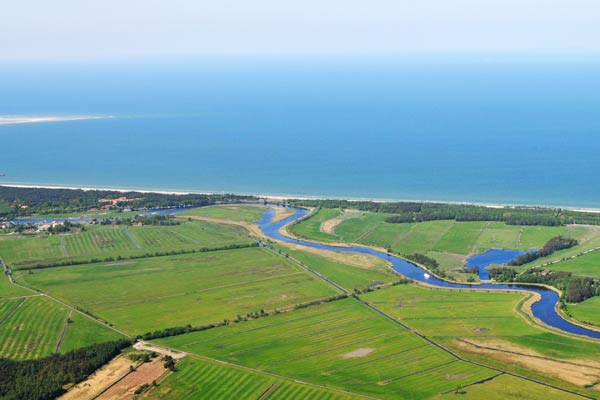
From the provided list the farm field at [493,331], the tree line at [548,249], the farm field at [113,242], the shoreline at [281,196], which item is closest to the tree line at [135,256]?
the farm field at [113,242]

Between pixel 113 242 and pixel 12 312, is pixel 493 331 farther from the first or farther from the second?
pixel 113 242

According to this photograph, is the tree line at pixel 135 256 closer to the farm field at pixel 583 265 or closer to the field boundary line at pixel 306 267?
the field boundary line at pixel 306 267

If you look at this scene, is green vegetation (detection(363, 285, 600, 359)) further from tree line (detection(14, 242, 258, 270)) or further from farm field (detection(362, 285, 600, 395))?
tree line (detection(14, 242, 258, 270))

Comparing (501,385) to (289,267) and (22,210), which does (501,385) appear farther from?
(22,210)

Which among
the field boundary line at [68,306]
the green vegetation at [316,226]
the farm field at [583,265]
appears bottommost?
the field boundary line at [68,306]

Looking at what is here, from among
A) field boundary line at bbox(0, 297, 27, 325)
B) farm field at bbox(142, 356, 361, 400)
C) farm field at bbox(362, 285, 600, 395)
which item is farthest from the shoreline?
farm field at bbox(142, 356, 361, 400)

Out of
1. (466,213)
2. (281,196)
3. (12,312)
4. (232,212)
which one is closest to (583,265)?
(466,213)

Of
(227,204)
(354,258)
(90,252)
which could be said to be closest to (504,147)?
(227,204)
